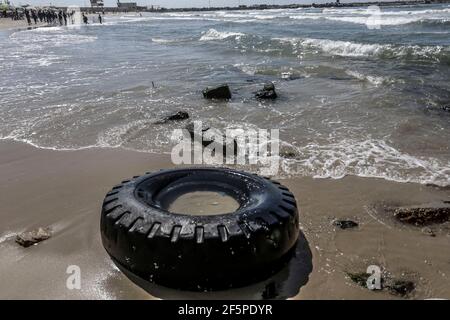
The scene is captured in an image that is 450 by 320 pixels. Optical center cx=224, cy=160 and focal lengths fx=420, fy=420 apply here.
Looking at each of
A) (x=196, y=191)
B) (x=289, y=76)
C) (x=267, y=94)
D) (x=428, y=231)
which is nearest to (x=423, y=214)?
(x=428, y=231)

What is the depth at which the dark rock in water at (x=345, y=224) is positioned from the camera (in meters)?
4.43

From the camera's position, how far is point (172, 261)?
3186 mm

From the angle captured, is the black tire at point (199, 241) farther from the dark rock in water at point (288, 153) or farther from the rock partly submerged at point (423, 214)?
the dark rock in water at point (288, 153)

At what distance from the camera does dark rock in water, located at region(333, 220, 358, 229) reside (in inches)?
174

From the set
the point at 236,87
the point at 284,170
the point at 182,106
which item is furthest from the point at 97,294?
the point at 236,87

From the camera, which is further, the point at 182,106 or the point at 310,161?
the point at 182,106

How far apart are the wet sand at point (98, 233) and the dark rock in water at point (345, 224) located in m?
0.08

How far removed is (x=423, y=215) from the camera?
459cm

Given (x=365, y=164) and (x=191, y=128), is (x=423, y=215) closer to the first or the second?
(x=365, y=164)

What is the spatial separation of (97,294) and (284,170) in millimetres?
3318

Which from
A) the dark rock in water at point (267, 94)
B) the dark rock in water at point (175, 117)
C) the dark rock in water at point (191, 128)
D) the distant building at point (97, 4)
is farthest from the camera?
the distant building at point (97, 4)

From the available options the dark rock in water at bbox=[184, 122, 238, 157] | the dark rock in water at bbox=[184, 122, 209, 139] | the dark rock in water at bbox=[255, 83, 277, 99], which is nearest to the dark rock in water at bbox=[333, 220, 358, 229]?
the dark rock in water at bbox=[184, 122, 238, 157]

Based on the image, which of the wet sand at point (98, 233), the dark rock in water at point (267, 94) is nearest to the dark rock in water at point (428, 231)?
the wet sand at point (98, 233)
